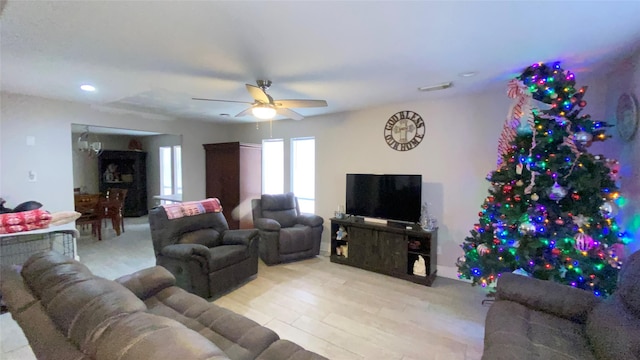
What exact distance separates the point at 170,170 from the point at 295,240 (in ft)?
17.1

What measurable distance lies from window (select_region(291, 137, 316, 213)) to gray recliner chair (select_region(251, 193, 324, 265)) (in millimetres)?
436

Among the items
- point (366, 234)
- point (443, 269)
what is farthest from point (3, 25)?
point (443, 269)

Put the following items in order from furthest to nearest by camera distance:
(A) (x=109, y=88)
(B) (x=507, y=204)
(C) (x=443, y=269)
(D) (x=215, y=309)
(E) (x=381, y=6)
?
1. (C) (x=443, y=269)
2. (A) (x=109, y=88)
3. (B) (x=507, y=204)
4. (D) (x=215, y=309)
5. (E) (x=381, y=6)

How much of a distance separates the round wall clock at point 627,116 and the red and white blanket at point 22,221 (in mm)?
4754

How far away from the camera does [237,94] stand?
3527mm

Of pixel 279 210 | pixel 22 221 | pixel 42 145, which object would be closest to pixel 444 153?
pixel 279 210

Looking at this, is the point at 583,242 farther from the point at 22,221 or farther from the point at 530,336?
the point at 22,221

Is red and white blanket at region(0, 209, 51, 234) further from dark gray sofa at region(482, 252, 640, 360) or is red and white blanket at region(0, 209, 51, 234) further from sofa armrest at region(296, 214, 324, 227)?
dark gray sofa at region(482, 252, 640, 360)

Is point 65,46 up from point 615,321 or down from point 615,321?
up

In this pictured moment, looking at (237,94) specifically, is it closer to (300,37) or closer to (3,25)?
(300,37)

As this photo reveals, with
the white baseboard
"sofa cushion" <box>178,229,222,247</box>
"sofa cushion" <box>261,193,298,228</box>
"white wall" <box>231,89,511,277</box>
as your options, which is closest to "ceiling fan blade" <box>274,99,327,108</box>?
"white wall" <box>231,89,511,277</box>

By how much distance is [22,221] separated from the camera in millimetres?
2094

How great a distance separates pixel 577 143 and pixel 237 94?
3504 millimetres

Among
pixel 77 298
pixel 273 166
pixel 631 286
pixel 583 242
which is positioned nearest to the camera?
pixel 77 298
